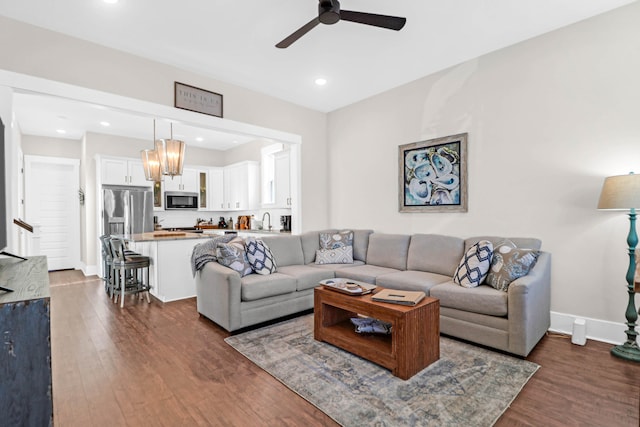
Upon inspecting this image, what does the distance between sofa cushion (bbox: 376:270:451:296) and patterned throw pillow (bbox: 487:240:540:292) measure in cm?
52

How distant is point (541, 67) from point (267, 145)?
4627 millimetres

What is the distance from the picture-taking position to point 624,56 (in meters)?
2.77

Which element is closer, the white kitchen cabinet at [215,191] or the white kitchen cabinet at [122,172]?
the white kitchen cabinet at [122,172]

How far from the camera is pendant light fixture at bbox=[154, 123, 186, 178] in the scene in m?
4.10

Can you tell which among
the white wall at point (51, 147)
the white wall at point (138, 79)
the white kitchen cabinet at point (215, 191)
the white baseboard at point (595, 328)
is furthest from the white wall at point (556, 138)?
the white wall at point (51, 147)

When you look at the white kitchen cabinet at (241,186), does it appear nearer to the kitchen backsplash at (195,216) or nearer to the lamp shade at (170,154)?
the kitchen backsplash at (195,216)

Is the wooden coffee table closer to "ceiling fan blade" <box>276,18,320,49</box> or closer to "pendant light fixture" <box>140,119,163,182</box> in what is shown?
"ceiling fan blade" <box>276,18,320,49</box>

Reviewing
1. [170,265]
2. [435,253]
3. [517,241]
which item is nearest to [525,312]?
[517,241]

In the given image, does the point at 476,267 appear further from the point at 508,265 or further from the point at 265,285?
the point at 265,285

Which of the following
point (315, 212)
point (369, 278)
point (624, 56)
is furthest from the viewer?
point (315, 212)

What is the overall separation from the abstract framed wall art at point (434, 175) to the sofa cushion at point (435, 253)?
0.44 meters

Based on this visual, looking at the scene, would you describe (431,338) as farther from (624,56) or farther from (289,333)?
(624,56)

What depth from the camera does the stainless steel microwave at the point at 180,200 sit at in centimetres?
701

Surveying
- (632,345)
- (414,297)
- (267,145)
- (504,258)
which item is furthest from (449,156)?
(267,145)
